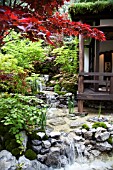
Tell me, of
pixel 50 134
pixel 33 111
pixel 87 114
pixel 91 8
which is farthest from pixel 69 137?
pixel 91 8

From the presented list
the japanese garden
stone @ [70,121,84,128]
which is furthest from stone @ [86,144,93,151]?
stone @ [70,121,84,128]

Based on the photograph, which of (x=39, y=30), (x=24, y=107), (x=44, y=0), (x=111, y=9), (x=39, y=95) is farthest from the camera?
(x=39, y=95)

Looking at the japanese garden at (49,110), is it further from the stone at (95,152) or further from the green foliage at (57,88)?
the green foliage at (57,88)

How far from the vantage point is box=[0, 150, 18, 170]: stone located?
3.62 meters

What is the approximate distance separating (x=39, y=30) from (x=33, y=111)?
2844 mm

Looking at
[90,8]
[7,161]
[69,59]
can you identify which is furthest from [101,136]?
[69,59]

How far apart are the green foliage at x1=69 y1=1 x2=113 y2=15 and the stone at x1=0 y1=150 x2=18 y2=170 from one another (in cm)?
482

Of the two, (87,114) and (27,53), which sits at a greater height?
(27,53)

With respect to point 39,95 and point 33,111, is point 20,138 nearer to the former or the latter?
point 33,111

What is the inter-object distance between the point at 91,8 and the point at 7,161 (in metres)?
5.10

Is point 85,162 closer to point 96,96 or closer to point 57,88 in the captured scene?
point 96,96

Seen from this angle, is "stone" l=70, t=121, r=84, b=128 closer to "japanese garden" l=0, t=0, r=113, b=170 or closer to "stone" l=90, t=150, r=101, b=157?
"japanese garden" l=0, t=0, r=113, b=170

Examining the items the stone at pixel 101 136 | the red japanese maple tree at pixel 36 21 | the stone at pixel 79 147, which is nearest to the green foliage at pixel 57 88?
the stone at pixel 101 136

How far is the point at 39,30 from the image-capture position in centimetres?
176
